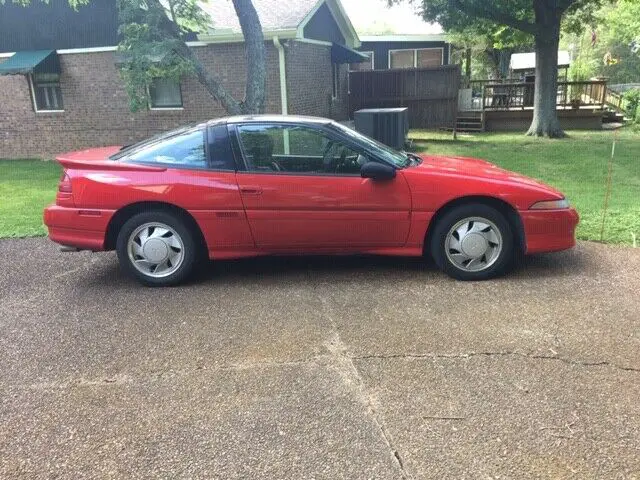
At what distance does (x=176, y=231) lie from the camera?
5008mm

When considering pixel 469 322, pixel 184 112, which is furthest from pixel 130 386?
pixel 184 112

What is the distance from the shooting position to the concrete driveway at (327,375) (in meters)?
2.75

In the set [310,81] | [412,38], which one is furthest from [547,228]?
[412,38]

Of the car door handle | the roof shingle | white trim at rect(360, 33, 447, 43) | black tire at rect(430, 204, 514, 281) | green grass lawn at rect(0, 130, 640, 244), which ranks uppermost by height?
white trim at rect(360, 33, 447, 43)

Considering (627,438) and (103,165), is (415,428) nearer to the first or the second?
(627,438)

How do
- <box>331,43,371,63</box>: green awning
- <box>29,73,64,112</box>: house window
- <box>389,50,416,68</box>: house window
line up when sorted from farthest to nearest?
A: 1. <box>389,50,416,68</box>: house window
2. <box>331,43,371,63</box>: green awning
3. <box>29,73,64,112</box>: house window

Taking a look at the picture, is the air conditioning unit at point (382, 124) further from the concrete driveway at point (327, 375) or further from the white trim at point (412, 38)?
the white trim at point (412, 38)

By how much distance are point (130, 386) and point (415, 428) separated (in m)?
1.67

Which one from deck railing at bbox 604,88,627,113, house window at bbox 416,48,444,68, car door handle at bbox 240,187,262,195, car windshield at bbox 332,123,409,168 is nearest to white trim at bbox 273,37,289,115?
car windshield at bbox 332,123,409,168

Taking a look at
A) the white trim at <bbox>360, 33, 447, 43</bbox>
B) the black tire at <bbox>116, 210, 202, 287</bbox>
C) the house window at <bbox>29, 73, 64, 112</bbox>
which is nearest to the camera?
the black tire at <bbox>116, 210, 202, 287</bbox>

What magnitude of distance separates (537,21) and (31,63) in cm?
1389

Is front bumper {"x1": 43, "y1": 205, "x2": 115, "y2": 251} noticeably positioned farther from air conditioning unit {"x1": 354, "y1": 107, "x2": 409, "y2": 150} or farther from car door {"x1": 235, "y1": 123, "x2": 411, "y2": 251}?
air conditioning unit {"x1": 354, "y1": 107, "x2": 409, "y2": 150}

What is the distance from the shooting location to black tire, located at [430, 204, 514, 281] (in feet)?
16.2

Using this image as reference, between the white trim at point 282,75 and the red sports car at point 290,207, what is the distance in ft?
28.5
